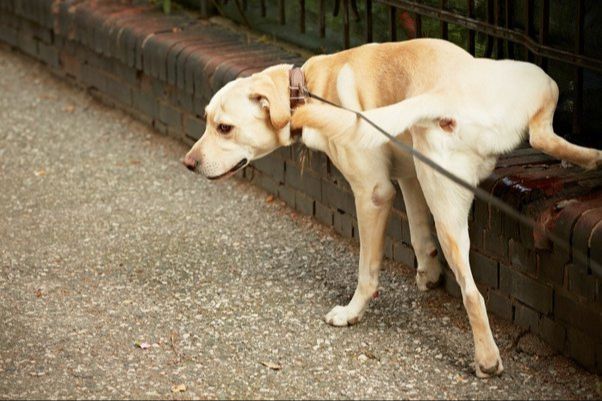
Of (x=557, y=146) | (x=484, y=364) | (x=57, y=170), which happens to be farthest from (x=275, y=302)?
(x=57, y=170)

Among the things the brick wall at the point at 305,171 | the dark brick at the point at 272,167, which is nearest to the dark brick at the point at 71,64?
the brick wall at the point at 305,171

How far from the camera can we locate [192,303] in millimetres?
5648

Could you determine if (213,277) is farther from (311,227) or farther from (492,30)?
(492,30)

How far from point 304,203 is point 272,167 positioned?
369 millimetres

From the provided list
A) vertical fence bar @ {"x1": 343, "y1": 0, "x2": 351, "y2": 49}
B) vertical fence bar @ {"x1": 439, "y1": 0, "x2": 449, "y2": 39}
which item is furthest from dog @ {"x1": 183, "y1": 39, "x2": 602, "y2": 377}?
vertical fence bar @ {"x1": 343, "y1": 0, "x2": 351, "y2": 49}

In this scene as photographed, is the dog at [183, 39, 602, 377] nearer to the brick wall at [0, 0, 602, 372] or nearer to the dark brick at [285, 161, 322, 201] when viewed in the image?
the brick wall at [0, 0, 602, 372]

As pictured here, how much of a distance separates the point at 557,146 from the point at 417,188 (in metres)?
0.98

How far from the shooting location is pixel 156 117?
8.11 meters

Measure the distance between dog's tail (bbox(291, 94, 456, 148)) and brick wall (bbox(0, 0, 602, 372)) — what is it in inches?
23.2

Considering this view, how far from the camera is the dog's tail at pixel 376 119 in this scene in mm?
4676

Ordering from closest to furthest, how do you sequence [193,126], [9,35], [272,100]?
[272,100] → [193,126] → [9,35]

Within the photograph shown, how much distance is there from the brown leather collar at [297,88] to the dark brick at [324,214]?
4.42ft

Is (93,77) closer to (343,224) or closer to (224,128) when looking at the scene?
(343,224)

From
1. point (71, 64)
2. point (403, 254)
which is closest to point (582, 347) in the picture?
point (403, 254)
